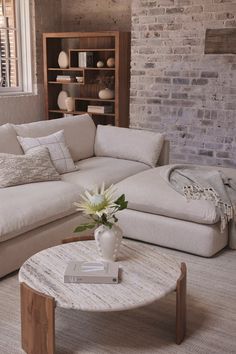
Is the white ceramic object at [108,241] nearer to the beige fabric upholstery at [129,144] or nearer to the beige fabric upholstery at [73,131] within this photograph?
the beige fabric upholstery at [73,131]

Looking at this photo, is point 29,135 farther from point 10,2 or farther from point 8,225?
point 10,2

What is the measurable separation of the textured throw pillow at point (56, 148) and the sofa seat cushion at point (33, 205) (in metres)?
0.34

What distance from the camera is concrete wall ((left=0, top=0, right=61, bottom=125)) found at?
596 centimetres

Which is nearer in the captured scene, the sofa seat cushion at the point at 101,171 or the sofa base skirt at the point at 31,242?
the sofa base skirt at the point at 31,242

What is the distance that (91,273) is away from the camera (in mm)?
2180

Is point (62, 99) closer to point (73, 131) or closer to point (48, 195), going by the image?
point (73, 131)

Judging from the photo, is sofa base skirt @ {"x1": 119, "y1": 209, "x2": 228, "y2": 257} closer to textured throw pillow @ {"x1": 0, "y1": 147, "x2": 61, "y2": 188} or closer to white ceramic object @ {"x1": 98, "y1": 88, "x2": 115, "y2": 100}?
textured throw pillow @ {"x1": 0, "y1": 147, "x2": 61, "y2": 188}

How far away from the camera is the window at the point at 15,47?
610 centimetres

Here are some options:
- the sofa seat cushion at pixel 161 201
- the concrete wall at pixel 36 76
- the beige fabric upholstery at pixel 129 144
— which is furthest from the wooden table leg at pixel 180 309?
the concrete wall at pixel 36 76

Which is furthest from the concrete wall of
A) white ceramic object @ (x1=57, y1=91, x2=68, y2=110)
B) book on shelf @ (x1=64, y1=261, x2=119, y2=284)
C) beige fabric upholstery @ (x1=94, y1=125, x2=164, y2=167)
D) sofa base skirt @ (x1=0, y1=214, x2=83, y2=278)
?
book on shelf @ (x1=64, y1=261, x2=119, y2=284)

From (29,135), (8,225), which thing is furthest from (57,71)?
(8,225)

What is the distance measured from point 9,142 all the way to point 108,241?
5.46ft

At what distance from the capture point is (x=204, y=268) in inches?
121

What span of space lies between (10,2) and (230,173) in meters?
4.04
